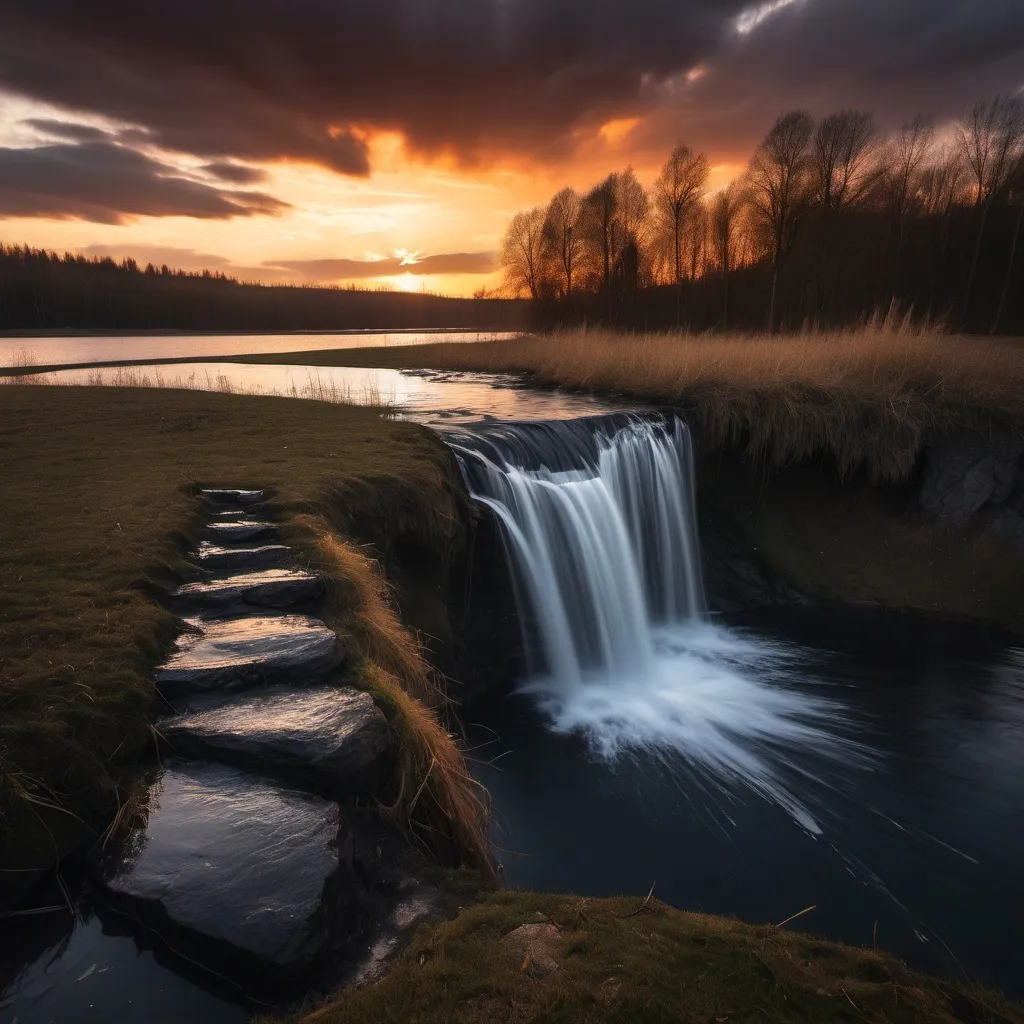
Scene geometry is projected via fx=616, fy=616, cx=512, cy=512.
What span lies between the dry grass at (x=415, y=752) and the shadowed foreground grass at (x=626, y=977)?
0.85 m

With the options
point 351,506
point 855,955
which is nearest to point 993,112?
point 351,506

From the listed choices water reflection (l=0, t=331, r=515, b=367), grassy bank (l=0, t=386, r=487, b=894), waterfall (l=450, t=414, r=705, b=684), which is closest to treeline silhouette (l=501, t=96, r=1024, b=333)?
water reflection (l=0, t=331, r=515, b=367)

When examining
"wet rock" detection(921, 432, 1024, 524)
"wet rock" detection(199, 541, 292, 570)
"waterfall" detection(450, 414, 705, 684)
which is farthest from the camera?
"wet rock" detection(921, 432, 1024, 524)

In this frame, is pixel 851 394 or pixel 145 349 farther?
pixel 145 349

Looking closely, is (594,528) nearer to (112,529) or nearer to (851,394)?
(112,529)

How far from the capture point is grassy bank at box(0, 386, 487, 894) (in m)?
2.76

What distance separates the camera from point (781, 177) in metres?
32.4

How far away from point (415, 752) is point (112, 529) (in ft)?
12.5

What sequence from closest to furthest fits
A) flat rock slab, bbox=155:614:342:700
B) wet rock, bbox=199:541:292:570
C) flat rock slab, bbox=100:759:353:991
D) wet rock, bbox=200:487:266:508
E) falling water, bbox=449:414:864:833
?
flat rock slab, bbox=100:759:353:991, flat rock slab, bbox=155:614:342:700, wet rock, bbox=199:541:292:570, wet rock, bbox=200:487:266:508, falling water, bbox=449:414:864:833

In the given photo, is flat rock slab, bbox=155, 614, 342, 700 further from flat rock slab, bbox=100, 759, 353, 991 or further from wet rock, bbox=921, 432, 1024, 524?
wet rock, bbox=921, 432, 1024, 524

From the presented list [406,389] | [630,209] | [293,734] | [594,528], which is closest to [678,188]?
[630,209]

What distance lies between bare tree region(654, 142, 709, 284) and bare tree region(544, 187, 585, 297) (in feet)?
20.4

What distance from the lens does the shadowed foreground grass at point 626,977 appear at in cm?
192

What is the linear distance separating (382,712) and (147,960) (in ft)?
4.73
